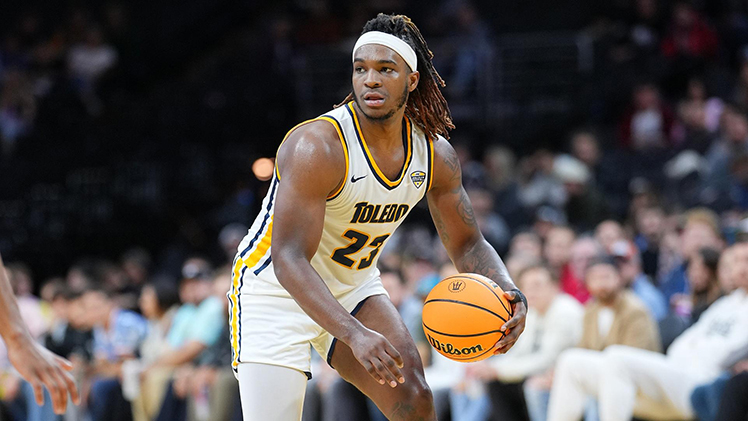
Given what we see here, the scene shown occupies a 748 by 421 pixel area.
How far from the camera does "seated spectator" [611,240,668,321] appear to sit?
7.66m

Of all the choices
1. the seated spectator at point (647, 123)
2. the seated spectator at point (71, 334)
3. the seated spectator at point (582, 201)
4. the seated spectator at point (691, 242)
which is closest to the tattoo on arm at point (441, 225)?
the seated spectator at point (691, 242)

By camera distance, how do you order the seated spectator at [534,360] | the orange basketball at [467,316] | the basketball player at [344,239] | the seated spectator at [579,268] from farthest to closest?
the seated spectator at [579,268] < the seated spectator at [534,360] < the orange basketball at [467,316] < the basketball player at [344,239]

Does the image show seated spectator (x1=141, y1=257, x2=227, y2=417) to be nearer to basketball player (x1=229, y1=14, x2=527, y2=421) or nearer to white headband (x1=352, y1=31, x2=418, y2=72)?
basketball player (x1=229, y1=14, x2=527, y2=421)

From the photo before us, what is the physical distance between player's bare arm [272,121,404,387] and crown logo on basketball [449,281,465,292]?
1.86ft

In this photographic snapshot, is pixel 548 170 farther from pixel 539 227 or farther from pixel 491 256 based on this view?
pixel 491 256

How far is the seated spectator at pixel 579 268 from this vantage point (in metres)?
8.32

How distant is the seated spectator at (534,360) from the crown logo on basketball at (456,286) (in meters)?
2.97

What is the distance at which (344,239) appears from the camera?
4652 mm

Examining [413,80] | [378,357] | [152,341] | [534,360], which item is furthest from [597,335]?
[152,341]

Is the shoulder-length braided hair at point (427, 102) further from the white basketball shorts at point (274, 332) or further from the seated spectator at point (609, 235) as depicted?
the seated spectator at point (609, 235)

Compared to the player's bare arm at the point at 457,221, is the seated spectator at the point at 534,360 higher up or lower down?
lower down

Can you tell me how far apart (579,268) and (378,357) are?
4.86 meters

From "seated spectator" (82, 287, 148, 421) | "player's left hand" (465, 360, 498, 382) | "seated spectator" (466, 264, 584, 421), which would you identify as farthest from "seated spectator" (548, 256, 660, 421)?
"seated spectator" (82, 287, 148, 421)

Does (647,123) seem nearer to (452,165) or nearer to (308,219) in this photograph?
(452,165)
